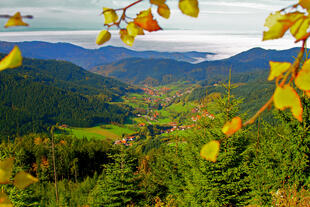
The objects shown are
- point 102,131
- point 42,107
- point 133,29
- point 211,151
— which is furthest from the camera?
point 42,107

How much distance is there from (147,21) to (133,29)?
6 centimetres

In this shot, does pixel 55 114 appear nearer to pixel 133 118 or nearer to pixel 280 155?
pixel 133 118

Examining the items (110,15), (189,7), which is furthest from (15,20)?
(189,7)

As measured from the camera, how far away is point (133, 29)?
1.84ft

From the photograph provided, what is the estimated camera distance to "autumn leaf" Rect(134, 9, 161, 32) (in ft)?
1.70

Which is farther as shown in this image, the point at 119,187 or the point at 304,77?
the point at 119,187

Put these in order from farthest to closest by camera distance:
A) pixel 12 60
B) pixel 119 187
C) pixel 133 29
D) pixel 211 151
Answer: pixel 119 187 → pixel 133 29 → pixel 211 151 → pixel 12 60

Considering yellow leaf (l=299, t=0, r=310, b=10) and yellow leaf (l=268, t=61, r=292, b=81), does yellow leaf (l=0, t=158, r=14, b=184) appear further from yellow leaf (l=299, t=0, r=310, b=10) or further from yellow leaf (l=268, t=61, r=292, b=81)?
yellow leaf (l=299, t=0, r=310, b=10)

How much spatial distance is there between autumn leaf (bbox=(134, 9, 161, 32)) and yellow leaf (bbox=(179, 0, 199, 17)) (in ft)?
0.30

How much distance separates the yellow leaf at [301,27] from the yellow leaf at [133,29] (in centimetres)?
35

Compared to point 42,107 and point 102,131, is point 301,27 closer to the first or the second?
point 102,131

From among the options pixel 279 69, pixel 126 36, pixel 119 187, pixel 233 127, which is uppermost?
pixel 126 36

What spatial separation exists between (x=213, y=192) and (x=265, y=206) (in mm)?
1622

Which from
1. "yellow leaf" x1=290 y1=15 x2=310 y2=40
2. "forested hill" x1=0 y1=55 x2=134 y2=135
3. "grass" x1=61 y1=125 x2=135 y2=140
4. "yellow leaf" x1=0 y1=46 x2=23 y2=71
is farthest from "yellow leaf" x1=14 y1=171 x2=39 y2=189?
"forested hill" x1=0 y1=55 x2=134 y2=135
